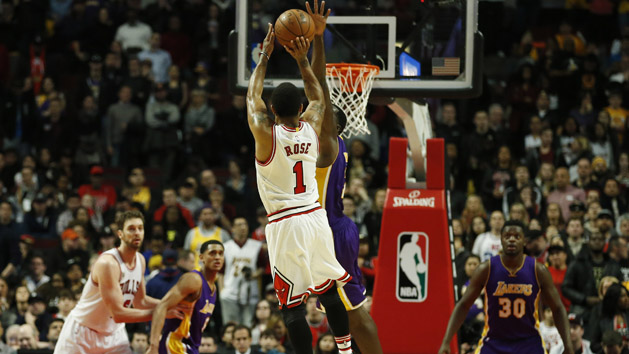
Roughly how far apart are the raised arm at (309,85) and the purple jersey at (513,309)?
241 centimetres

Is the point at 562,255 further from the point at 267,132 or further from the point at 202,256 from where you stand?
the point at 267,132

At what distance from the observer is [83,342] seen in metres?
7.93

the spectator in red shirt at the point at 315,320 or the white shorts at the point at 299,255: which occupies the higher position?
the white shorts at the point at 299,255

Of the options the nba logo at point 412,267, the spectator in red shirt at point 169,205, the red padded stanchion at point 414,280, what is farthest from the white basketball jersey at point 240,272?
the nba logo at point 412,267

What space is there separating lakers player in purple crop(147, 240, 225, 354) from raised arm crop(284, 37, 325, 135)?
1784mm

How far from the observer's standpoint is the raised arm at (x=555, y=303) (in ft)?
26.0

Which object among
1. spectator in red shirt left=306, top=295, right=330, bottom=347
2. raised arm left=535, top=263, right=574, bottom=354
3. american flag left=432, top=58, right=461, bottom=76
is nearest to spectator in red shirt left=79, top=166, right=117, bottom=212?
spectator in red shirt left=306, top=295, right=330, bottom=347

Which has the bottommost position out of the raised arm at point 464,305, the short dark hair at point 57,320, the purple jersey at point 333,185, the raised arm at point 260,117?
the short dark hair at point 57,320

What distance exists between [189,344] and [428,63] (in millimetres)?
3225

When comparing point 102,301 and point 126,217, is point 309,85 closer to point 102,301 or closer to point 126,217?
point 126,217

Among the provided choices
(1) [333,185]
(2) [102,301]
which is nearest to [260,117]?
(1) [333,185]

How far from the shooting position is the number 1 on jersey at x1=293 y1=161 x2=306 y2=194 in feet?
21.8

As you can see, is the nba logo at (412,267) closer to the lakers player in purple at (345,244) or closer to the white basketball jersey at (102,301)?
the lakers player in purple at (345,244)

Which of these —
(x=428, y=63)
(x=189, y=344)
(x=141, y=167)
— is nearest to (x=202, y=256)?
(x=189, y=344)
